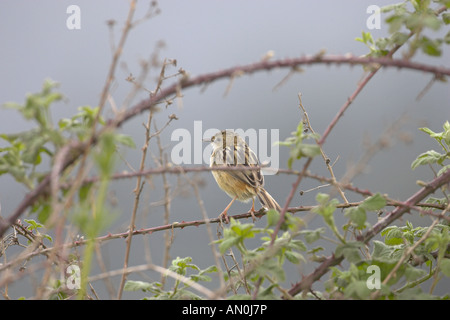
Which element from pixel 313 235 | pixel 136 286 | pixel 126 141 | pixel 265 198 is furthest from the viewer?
pixel 265 198

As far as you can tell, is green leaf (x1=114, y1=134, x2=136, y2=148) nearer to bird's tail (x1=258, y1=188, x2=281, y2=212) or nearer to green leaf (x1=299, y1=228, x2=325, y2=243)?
green leaf (x1=299, y1=228, x2=325, y2=243)

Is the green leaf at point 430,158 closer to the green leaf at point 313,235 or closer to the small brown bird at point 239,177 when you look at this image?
the green leaf at point 313,235

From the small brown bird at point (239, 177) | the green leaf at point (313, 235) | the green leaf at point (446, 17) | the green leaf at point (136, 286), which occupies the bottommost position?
the green leaf at point (136, 286)

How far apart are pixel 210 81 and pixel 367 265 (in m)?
0.88

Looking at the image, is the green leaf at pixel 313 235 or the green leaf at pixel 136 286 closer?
the green leaf at pixel 313 235

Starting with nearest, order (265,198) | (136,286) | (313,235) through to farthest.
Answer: (313,235) < (136,286) < (265,198)

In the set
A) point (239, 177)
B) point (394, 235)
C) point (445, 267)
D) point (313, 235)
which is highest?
point (239, 177)

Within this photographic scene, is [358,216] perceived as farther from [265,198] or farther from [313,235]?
[265,198]

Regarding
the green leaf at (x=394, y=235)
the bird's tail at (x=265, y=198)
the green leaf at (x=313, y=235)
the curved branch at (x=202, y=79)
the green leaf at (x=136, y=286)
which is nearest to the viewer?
the curved branch at (x=202, y=79)

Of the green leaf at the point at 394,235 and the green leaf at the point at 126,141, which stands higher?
the green leaf at the point at 126,141

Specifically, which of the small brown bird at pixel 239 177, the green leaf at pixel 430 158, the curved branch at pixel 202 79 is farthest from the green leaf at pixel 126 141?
the small brown bird at pixel 239 177

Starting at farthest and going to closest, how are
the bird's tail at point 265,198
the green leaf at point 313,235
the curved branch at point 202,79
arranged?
the bird's tail at point 265,198
the green leaf at point 313,235
the curved branch at point 202,79

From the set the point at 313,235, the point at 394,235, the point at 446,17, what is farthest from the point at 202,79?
the point at 394,235
